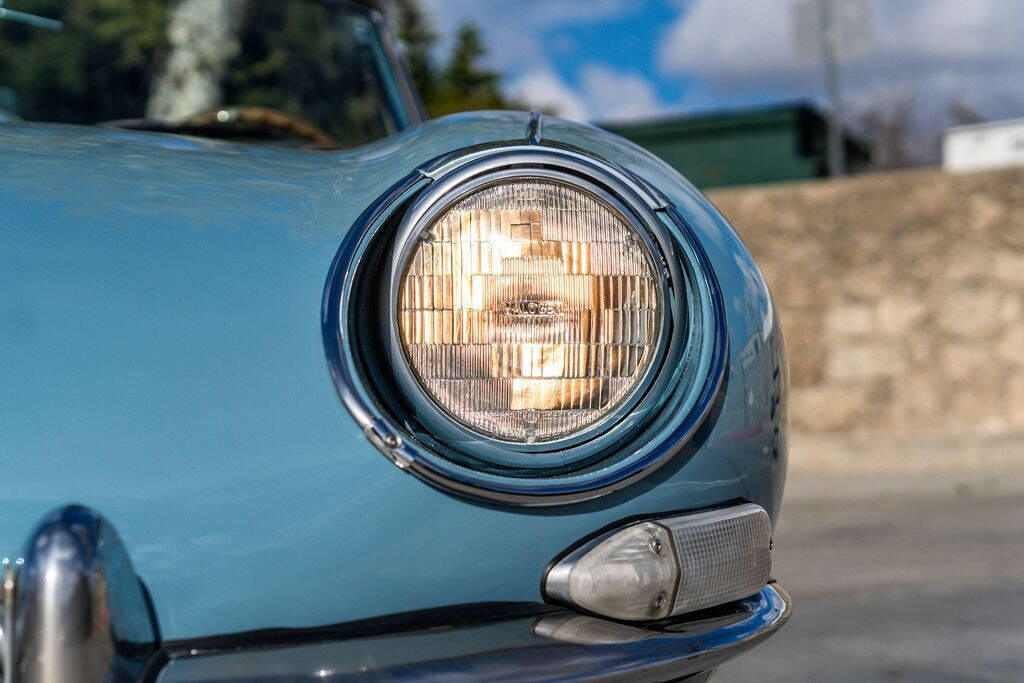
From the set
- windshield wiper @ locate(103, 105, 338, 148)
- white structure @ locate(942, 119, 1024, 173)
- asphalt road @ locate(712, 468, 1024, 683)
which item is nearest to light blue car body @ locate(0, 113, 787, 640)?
windshield wiper @ locate(103, 105, 338, 148)

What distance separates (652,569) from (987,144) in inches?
299

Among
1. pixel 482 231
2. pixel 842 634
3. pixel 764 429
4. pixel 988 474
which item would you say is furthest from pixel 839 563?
pixel 482 231

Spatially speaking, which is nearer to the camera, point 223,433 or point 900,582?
point 223,433

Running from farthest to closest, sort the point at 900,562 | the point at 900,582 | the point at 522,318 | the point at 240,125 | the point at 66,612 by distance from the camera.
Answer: the point at 900,562, the point at 900,582, the point at 240,125, the point at 522,318, the point at 66,612

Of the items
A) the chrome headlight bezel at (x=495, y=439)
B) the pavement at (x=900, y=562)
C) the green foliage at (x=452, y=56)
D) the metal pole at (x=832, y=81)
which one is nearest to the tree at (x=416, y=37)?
the green foliage at (x=452, y=56)

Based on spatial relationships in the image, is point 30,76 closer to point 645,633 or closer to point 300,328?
point 300,328

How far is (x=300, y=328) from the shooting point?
1.10 meters

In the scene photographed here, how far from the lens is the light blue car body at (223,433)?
1006mm

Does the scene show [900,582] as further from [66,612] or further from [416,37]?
[416,37]

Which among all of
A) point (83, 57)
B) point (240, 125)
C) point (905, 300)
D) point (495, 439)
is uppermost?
point (83, 57)

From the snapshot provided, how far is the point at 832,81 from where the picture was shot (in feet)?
31.4

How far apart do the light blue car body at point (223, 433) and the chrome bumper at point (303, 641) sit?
21mm

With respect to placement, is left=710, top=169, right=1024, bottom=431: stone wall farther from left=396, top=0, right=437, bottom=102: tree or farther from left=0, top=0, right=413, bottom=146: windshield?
left=396, top=0, right=437, bottom=102: tree

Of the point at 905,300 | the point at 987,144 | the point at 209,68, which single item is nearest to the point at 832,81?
the point at 987,144
